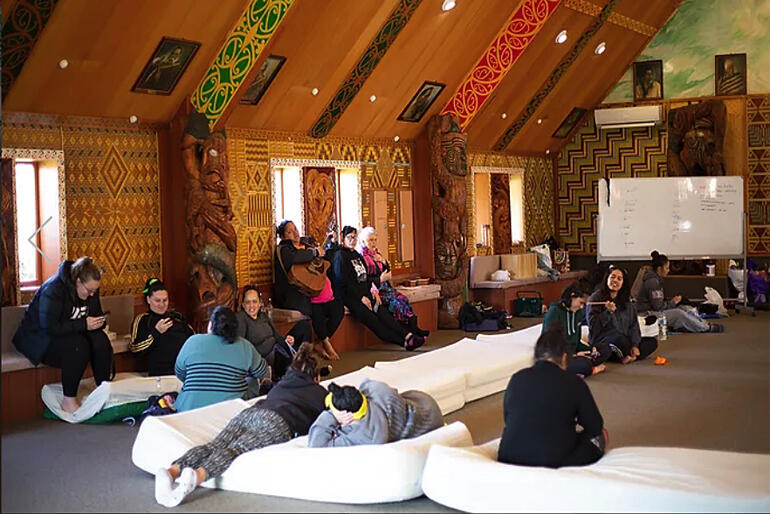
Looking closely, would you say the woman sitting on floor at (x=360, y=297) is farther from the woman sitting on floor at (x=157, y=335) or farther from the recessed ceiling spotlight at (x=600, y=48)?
the recessed ceiling spotlight at (x=600, y=48)

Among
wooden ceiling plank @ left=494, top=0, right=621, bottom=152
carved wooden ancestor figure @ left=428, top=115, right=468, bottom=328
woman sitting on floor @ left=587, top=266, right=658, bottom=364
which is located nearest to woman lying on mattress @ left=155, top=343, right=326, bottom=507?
woman sitting on floor @ left=587, top=266, right=658, bottom=364

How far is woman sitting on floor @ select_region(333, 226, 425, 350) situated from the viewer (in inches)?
399

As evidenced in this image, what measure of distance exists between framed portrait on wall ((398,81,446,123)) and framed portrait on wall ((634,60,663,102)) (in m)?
4.89

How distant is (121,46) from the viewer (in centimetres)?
787

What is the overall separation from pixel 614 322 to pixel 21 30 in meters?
5.58

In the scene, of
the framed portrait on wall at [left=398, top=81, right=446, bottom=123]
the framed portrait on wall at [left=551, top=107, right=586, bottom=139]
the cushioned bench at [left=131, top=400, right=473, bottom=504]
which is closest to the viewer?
the cushioned bench at [left=131, top=400, right=473, bottom=504]

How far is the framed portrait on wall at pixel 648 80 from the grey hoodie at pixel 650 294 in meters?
5.19

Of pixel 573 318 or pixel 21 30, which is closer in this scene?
pixel 21 30

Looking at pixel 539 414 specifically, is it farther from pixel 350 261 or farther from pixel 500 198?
pixel 500 198

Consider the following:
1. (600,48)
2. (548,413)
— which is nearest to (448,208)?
(600,48)

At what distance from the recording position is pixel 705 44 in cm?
1496

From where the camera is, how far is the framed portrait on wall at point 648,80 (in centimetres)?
1529

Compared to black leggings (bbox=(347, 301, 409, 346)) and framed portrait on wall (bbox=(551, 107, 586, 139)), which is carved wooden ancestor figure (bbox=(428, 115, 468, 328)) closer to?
black leggings (bbox=(347, 301, 409, 346))

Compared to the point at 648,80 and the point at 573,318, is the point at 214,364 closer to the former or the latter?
the point at 573,318
